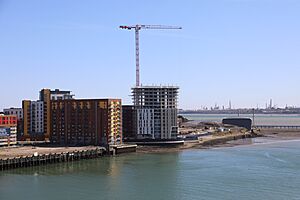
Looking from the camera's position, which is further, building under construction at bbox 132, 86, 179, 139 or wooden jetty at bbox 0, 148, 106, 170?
building under construction at bbox 132, 86, 179, 139

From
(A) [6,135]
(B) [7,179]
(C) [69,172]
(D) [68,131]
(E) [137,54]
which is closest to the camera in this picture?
(B) [7,179]

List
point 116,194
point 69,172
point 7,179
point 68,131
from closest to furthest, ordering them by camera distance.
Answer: point 116,194
point 7,179
point 69,172
point 68,131

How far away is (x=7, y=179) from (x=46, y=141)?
20838 mm

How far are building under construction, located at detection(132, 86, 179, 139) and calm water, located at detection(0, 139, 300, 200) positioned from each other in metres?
10.4

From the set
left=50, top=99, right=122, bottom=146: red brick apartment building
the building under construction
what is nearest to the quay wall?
the building under construction

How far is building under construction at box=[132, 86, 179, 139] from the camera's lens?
5119cm

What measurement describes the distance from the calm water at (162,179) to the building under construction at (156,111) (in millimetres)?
10401

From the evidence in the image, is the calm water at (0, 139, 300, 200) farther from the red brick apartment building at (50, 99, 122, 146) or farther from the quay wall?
the quay wall

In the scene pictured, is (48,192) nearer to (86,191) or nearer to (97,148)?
(86,191)

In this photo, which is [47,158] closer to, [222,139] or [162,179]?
[162,179]

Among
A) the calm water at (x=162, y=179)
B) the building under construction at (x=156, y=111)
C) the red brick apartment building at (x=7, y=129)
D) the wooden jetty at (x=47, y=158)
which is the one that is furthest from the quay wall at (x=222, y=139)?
the red brick apartment building at (x=7, y=129)

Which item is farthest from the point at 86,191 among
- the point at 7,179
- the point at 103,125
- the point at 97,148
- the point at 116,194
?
the point at 103,125

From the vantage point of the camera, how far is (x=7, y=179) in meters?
28.7

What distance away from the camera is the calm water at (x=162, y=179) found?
936 inches
